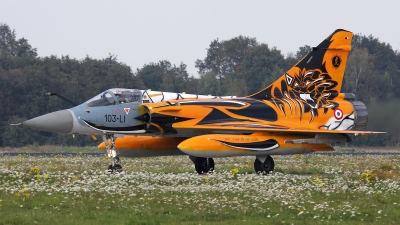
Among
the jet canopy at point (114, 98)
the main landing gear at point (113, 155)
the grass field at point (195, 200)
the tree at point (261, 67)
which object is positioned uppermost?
the tree at point (261, 67)

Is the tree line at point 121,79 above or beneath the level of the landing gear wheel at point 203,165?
above

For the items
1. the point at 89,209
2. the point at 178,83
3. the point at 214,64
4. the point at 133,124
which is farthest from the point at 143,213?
the point at 214,64

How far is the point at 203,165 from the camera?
62.5 ft

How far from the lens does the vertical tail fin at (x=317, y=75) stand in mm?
20328

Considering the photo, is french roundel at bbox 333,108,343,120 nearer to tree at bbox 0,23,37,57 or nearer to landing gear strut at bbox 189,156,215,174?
landing gear strut at bbox 189,156,215,174

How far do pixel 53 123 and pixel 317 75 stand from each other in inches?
325

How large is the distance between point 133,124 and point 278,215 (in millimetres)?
8278

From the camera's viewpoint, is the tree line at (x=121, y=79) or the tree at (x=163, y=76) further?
the tree at (x=163, y=76)

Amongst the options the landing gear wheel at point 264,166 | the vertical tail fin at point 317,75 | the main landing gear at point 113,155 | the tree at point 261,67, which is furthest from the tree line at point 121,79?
the main landing gear at point 113,155

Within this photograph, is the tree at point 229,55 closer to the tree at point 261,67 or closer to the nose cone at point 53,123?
the tree at point 261,67

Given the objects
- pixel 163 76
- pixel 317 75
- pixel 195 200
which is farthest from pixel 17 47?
pixel 195 200

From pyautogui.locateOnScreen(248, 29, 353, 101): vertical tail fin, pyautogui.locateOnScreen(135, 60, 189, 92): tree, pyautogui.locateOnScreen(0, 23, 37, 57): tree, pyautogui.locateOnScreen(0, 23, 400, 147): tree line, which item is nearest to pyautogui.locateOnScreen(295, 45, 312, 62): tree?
pyautogui.locateOnScreen(0, 23, 400, 147): tree line

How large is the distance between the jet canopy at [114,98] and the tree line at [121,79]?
47.4 feet

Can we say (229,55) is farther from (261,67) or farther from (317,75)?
(317,75)
